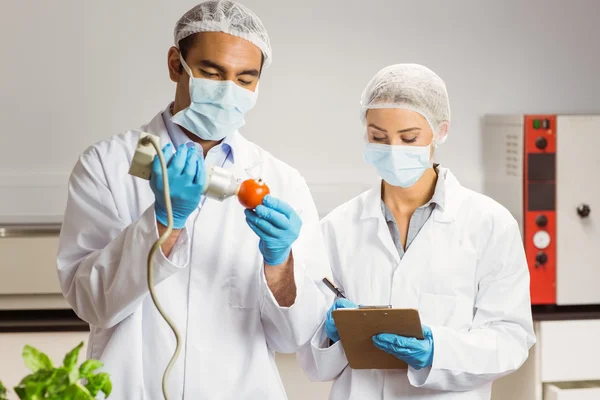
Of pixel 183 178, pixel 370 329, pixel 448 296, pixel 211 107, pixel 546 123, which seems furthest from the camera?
pixel 546 123

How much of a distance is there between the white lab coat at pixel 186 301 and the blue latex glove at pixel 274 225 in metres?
0.08

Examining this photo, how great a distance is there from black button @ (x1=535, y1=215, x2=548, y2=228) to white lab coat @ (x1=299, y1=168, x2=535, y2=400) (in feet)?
3.91

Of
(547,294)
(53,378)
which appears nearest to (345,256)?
(53,378)

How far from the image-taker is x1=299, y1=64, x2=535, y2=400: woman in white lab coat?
173 cm

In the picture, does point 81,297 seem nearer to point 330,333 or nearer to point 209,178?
point 209,178

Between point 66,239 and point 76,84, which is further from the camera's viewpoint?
point 76,84

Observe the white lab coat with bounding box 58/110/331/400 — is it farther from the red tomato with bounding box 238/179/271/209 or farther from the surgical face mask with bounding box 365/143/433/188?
the surgical face mask with bounding box 365/143/433/188

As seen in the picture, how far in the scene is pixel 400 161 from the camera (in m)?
1.79

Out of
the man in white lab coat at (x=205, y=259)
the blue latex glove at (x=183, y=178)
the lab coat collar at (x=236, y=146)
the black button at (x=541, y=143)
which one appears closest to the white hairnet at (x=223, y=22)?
the man in white lab coat at (x=205, y=259)

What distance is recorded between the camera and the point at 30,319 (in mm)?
2770

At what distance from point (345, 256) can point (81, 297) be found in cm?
66

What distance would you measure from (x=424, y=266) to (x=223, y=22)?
0.72 metres

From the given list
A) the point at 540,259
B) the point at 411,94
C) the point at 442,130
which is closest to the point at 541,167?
the point at 540,259

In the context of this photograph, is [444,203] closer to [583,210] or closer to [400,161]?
[400,161]
